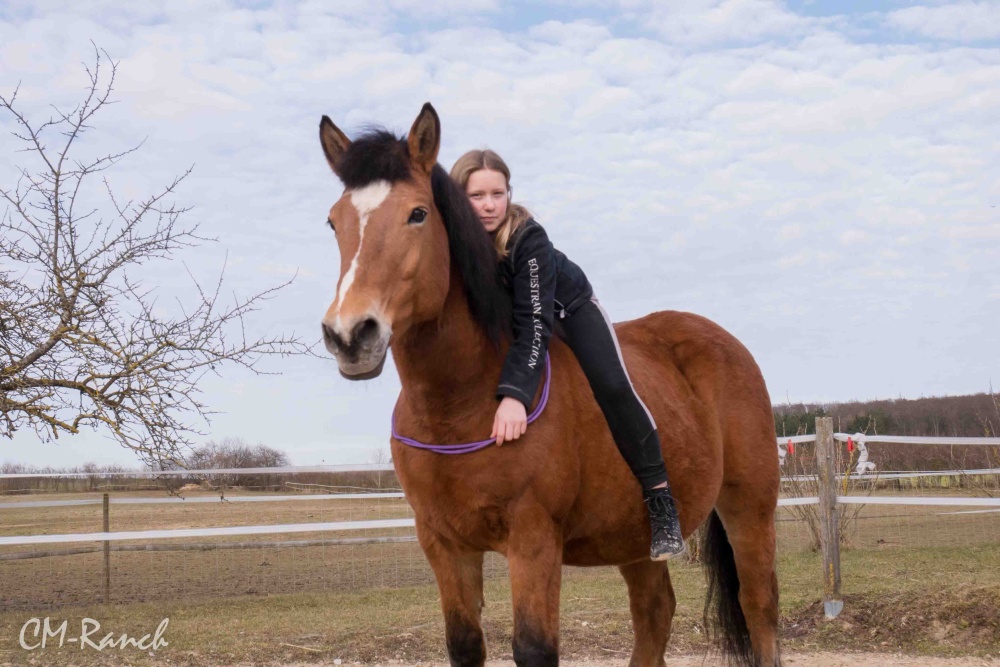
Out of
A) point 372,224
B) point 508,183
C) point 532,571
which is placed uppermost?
point 508,183

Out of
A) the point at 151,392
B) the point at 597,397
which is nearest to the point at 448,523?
the point at 597,397

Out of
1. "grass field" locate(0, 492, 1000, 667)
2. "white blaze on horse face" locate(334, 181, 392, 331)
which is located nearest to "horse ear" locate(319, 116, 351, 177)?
"white blaze on horse face" locate(334, 181, 392, 331)

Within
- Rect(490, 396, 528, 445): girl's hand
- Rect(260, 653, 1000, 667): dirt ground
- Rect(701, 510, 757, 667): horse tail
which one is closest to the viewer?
Rect(490, 396, 528, 445): girl's hand

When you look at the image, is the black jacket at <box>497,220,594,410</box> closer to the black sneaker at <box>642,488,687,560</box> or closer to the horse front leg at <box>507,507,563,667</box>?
the horse front leg at <box>507,507,563,667</box>

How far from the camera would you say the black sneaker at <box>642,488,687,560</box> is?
3670mm

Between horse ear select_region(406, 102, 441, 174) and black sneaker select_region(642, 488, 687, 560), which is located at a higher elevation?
horse ear select_region(406, 102, 441, 174)

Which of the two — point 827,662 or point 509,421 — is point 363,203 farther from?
point 827,662

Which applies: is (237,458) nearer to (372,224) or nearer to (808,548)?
(808,548)

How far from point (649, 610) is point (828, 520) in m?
4.17

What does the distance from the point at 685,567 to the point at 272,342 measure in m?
6.75

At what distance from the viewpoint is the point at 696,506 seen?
A: 13.6 feet

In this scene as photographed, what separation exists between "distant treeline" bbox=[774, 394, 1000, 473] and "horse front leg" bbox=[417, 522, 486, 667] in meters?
13.4

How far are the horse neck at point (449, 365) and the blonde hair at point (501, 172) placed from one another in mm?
414

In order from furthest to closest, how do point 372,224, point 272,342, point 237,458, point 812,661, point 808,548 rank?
point 808,548 → point 237,458 → point 272,342 → point 812,661 → point 372,224
